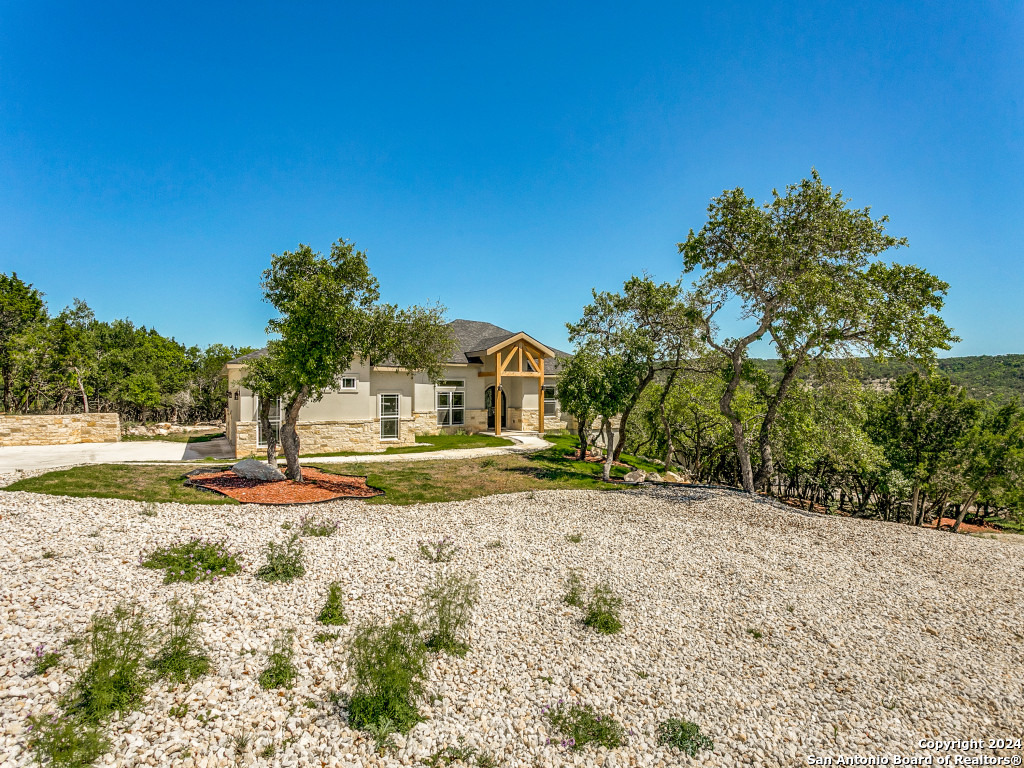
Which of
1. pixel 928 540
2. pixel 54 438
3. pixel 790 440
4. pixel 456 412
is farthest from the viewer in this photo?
pixel 456 412

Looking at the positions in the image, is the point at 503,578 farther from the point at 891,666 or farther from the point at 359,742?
the point at 891,666

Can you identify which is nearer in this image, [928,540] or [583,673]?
[583,673]

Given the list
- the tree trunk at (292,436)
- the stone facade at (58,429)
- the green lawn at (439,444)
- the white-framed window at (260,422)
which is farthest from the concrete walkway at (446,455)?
the stone facade at (58,429)

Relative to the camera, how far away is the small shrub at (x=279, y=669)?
4.59 m

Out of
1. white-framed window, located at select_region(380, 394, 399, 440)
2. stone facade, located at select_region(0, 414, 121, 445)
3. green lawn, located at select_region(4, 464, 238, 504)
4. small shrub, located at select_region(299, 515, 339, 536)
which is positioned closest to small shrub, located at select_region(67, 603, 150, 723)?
small shrub, located at select_region(299, 515, 339, 536)

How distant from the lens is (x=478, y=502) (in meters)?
12.7

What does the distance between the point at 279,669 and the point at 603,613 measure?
12.5ft

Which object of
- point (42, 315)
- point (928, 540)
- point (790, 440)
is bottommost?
point (928, 540)

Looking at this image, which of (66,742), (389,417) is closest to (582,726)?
(66,742)

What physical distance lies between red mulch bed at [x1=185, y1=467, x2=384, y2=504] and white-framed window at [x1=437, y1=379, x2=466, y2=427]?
11.2m

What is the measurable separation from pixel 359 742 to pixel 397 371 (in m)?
19.3

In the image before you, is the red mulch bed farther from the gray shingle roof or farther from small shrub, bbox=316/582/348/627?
the gray shingle roof

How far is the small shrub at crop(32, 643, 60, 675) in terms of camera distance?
4.42m

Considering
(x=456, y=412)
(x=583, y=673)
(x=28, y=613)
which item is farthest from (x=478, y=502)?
(x=456, y=412)
